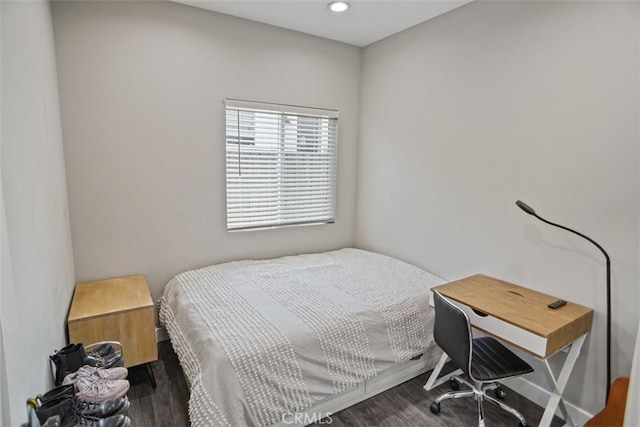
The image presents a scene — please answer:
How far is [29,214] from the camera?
142 cm

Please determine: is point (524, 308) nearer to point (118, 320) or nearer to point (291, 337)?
point (291, 337)

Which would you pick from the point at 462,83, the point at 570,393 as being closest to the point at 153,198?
the point at 462,83

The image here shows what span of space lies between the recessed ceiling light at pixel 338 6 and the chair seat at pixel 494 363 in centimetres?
265

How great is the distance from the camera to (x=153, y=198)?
107 inches

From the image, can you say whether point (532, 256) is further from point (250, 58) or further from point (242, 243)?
point (250, 58)

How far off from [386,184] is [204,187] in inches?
69.3

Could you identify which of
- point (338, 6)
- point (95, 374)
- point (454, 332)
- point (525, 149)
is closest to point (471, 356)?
point (454, 332)

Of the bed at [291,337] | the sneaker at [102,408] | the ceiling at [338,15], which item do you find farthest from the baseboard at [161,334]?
the ceiling at [338,15]

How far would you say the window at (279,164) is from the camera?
3037mm

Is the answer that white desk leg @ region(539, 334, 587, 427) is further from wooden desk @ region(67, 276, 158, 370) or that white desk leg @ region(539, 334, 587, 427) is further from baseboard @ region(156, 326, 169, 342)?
baseboard @ region(156, 326, 169, 342)
